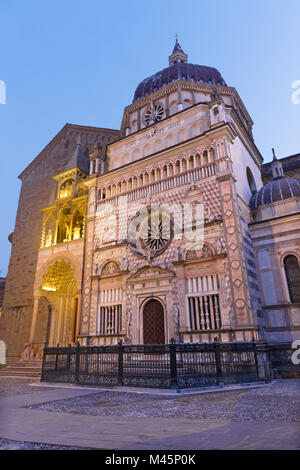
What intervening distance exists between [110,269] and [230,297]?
7975 mm

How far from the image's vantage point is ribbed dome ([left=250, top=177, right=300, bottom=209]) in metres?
16.4

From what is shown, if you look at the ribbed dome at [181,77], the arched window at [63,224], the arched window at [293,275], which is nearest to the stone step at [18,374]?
the arched window at [63,224]

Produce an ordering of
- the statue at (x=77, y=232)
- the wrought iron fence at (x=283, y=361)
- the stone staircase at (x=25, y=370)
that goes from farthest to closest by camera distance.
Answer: the statue at (x=77, y=232) → the stone staircase at (x=25, y=370) → the wrought iron fence at (x=283, y=361)

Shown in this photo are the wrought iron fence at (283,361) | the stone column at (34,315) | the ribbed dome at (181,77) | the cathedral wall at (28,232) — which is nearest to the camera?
the wrought iron fence at (283,361)

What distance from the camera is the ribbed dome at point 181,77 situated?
78.9 ft

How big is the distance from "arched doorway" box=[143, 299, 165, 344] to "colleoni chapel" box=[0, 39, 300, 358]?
63 millimetres

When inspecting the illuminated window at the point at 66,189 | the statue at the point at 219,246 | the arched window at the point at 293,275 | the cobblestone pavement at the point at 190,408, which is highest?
the illuminated window at the point at 66,189

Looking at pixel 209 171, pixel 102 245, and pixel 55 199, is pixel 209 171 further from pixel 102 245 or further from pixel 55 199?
pixel 55 199

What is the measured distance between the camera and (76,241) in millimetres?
20766

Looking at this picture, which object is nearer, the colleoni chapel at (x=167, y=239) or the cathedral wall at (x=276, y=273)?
the cathedral wall at (x=276, y=273)

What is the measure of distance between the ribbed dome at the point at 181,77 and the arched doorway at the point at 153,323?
18.5 meters

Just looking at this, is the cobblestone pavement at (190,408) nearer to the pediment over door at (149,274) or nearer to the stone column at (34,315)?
the pediment over door at (149,274)

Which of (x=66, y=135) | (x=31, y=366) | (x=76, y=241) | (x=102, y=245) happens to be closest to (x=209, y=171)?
(x=102, y=245)

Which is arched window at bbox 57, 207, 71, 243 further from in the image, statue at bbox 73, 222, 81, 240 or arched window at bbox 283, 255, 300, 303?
arched window at bbox 283, 255, 300, 303
